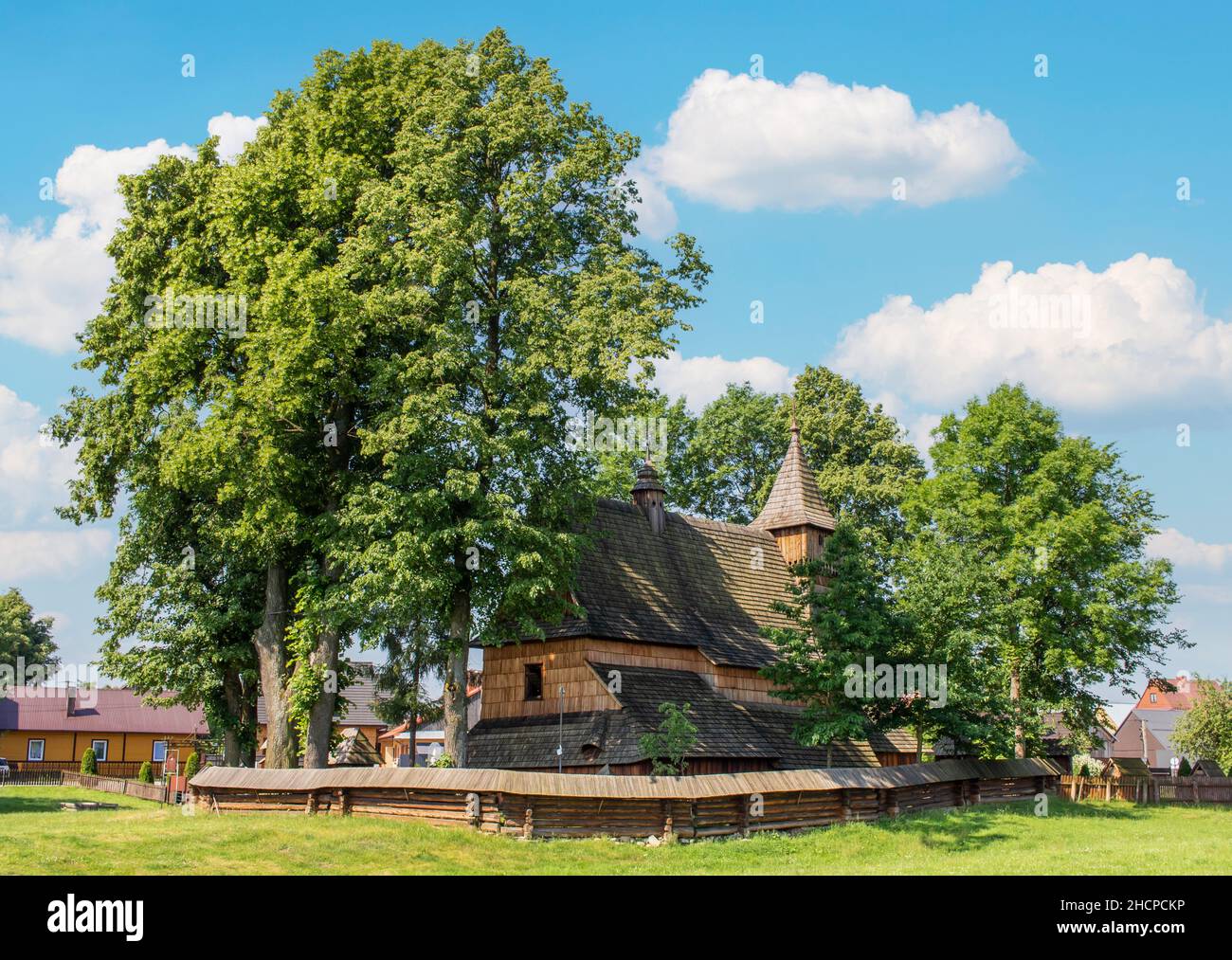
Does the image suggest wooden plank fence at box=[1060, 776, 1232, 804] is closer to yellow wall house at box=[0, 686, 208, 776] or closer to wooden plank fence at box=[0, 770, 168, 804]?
wooden plank fence at box=[0, 770, 168, 804]

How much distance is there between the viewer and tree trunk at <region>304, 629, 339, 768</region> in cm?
2922

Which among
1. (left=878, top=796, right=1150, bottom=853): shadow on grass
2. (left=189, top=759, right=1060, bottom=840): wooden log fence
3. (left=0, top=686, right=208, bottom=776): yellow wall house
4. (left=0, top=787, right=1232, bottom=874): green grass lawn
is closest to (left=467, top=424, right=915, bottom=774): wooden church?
(left=189, top=759, right=1060, bottom=840): wooden log fence

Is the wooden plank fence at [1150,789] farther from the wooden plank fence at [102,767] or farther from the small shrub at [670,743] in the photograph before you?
the wooden plank fence at [102,767]

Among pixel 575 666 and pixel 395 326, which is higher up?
Result: pixel 395 326

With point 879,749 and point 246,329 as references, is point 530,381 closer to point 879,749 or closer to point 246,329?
point 246,329

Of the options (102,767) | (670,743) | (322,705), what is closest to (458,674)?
(322,705)

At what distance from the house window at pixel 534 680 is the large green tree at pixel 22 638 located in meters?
47.9

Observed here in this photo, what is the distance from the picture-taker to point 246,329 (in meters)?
28.9

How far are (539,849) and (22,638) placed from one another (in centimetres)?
6486

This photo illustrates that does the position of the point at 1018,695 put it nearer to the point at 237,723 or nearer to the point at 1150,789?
the point at 1150,789

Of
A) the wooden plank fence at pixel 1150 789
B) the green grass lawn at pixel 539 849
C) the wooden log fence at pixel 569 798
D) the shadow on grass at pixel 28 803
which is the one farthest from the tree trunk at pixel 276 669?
the wooden plank fence at pixel 1150 789
